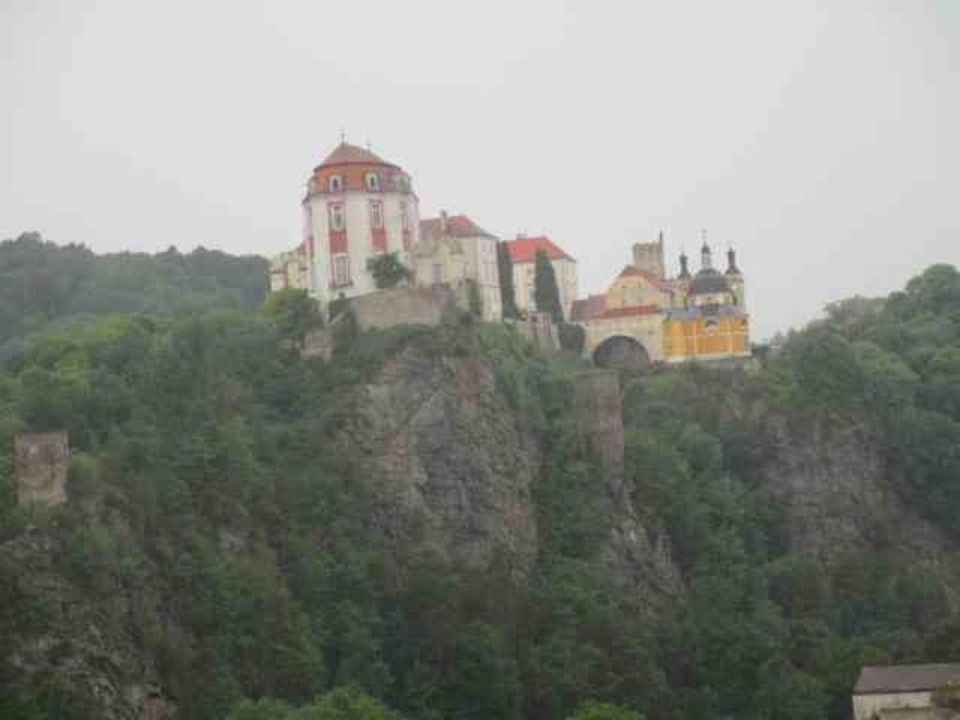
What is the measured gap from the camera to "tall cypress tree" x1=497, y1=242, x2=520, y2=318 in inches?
4193

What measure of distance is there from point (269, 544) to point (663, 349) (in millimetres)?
32469

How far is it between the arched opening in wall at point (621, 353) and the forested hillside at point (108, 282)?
23.0 meters

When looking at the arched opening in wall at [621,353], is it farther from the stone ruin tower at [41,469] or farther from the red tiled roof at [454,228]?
the stone ruin tower at [41,469]

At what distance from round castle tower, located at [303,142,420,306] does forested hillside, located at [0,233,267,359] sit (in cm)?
2645

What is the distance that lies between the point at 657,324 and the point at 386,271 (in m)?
18.6

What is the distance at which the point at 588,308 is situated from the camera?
114m

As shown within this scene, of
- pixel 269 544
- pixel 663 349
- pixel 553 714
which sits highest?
pixel 663 349

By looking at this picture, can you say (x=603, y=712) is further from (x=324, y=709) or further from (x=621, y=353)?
(x=621, y=353)

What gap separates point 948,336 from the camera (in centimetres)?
11906

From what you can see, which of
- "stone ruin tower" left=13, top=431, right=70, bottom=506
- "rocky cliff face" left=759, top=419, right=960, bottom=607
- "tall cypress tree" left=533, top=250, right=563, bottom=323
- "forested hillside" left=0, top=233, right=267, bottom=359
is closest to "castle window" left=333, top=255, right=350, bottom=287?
"tall cypress tree" left=533, top=250, right=563, bottom=323

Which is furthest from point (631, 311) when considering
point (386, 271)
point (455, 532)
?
point (455, 532)

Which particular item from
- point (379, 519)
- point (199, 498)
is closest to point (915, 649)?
point (379, 519)

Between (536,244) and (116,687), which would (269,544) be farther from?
(536,244)

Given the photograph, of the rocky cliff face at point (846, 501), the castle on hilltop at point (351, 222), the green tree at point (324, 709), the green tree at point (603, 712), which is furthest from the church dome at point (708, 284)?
the green tree at point (324, 709)
